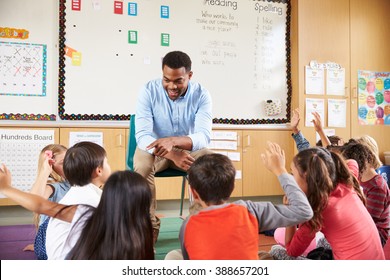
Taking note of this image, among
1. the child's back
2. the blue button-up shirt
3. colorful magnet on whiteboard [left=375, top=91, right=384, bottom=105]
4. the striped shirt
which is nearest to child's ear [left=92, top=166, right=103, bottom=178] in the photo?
the child's back

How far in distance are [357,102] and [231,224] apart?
3.29m

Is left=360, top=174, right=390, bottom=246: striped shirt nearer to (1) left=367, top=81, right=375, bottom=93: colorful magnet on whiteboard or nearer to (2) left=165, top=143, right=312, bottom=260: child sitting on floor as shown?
(2) left=165, top=143, right=312, bottom=260: child sitting on floor

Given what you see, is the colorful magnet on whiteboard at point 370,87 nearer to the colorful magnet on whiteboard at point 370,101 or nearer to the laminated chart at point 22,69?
the colorful magnet on whiteboard at point 370,101

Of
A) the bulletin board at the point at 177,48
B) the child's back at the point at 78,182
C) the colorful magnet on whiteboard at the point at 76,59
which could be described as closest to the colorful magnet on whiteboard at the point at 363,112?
the bulletin board at the point at 177,48

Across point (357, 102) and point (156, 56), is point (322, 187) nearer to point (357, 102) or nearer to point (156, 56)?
point (156, 56)

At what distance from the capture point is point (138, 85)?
317 cm

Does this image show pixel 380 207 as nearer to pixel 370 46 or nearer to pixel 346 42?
pixel 346 42

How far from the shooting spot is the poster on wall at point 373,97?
148 inches

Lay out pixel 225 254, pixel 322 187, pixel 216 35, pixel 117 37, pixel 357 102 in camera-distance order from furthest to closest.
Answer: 1. pixel 357 102
2. pixel 216 35
3. pixel 117 37
4. pixel 322 187
5. pixel 225 254

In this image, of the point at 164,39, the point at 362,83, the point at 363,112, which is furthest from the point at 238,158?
the point at 362,83

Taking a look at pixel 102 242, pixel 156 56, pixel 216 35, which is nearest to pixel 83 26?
pixel 156 56

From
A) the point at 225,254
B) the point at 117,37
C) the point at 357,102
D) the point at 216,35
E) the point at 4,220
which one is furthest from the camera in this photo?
the point at 357,102

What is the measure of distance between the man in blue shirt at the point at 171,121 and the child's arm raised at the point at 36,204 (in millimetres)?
779

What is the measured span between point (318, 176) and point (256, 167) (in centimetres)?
219
